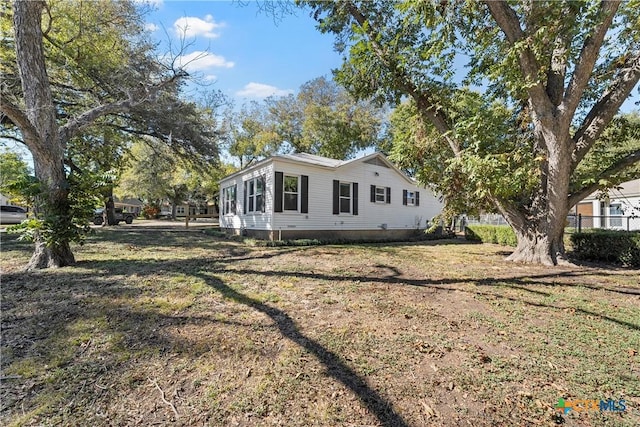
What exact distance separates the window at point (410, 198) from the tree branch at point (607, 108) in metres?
9.42

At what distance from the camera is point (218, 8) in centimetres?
682

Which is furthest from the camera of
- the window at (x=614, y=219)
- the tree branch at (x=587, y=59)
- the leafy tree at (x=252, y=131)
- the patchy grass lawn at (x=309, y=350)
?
the leafy tree at (x=252, y=131)

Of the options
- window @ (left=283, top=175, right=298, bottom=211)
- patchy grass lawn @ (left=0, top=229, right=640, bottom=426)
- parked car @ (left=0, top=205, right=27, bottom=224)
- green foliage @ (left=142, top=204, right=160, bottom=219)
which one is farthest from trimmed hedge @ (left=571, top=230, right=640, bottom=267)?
green foliage @ (left=142, top=204, right=160, bottom=219)

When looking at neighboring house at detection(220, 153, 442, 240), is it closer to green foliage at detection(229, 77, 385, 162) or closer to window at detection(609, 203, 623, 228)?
green foliage at detection(229, 77, 385, 162)

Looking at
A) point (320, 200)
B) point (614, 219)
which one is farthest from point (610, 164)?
point (614, 219)

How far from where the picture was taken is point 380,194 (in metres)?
15.2

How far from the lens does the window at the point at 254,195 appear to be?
12.1m

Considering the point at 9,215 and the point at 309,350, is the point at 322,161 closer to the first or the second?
the point at 309,350

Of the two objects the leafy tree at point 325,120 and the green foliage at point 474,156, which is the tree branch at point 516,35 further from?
the leafy tree at point 325,120

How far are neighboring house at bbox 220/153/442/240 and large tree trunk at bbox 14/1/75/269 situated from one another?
20.4 ft

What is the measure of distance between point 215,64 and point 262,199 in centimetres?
513

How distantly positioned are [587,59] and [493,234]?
29.5 feet

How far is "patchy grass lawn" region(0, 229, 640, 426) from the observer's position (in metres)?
2.12

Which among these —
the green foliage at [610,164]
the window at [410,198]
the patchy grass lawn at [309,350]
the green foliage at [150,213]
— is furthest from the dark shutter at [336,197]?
the green foliage at [150,213]
